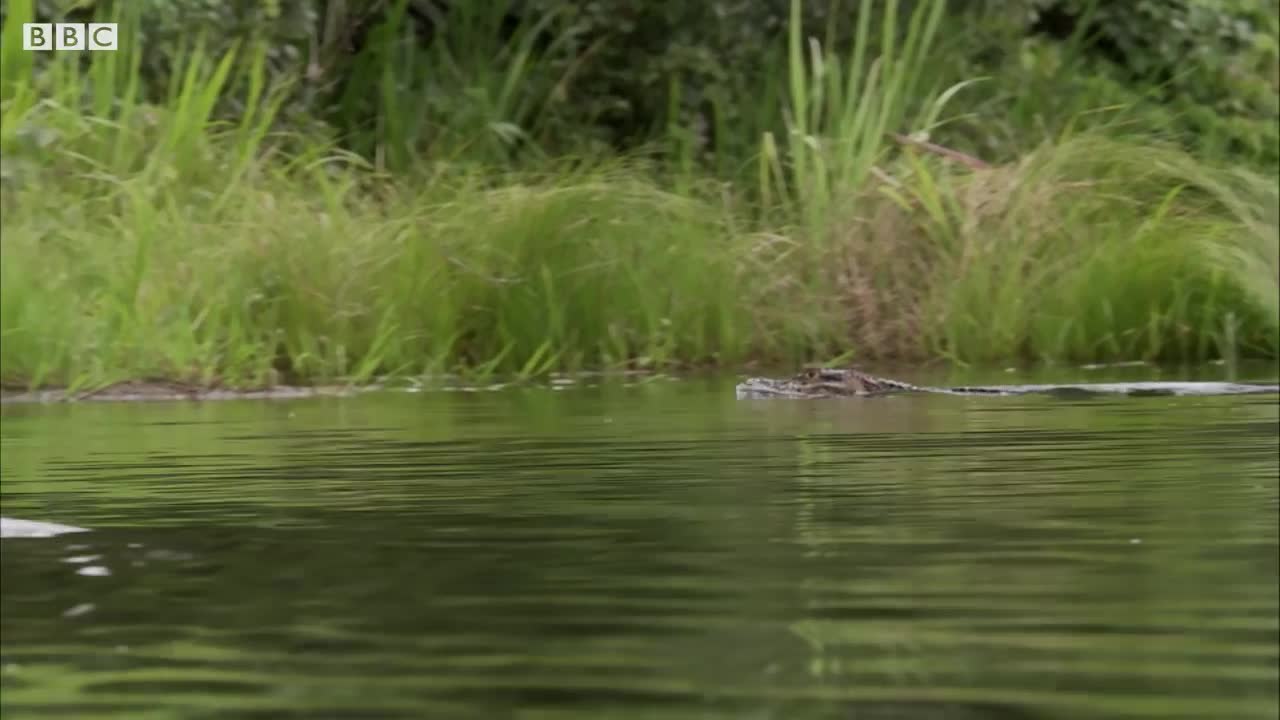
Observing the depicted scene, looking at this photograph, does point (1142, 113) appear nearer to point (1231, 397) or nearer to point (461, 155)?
point (461, 155)

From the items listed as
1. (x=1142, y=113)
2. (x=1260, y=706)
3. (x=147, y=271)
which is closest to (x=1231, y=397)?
(x=147, y=271)

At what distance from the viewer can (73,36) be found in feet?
42.7

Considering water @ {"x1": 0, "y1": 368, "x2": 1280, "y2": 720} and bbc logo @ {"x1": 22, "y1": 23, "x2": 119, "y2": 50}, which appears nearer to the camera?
water @ {"x1": 0, "y1": 368, "x2": 1280, "y2": 720}

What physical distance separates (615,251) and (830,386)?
9.71ft

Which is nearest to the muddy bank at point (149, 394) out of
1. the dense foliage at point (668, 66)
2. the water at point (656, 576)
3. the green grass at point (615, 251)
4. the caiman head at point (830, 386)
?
the green grass at point (615, 251)

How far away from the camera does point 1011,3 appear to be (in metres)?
16.4

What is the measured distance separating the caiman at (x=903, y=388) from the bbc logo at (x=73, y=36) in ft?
15.0

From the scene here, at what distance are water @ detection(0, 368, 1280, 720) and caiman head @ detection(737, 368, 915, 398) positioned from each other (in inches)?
73.8

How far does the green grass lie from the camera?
431 inches

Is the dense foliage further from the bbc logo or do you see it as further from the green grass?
the green grass

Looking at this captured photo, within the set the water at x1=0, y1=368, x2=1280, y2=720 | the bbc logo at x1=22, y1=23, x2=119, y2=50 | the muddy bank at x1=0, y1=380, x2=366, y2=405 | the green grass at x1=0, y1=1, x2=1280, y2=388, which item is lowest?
the water at x1=0, y1=368, x2=1280, y2=720

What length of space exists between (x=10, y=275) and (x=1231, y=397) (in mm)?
4483

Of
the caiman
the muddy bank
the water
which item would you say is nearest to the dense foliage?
the muddy bank

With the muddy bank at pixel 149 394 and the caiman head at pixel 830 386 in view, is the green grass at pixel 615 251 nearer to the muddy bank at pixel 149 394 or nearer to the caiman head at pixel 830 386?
the muddy bank at pixel 149 394
